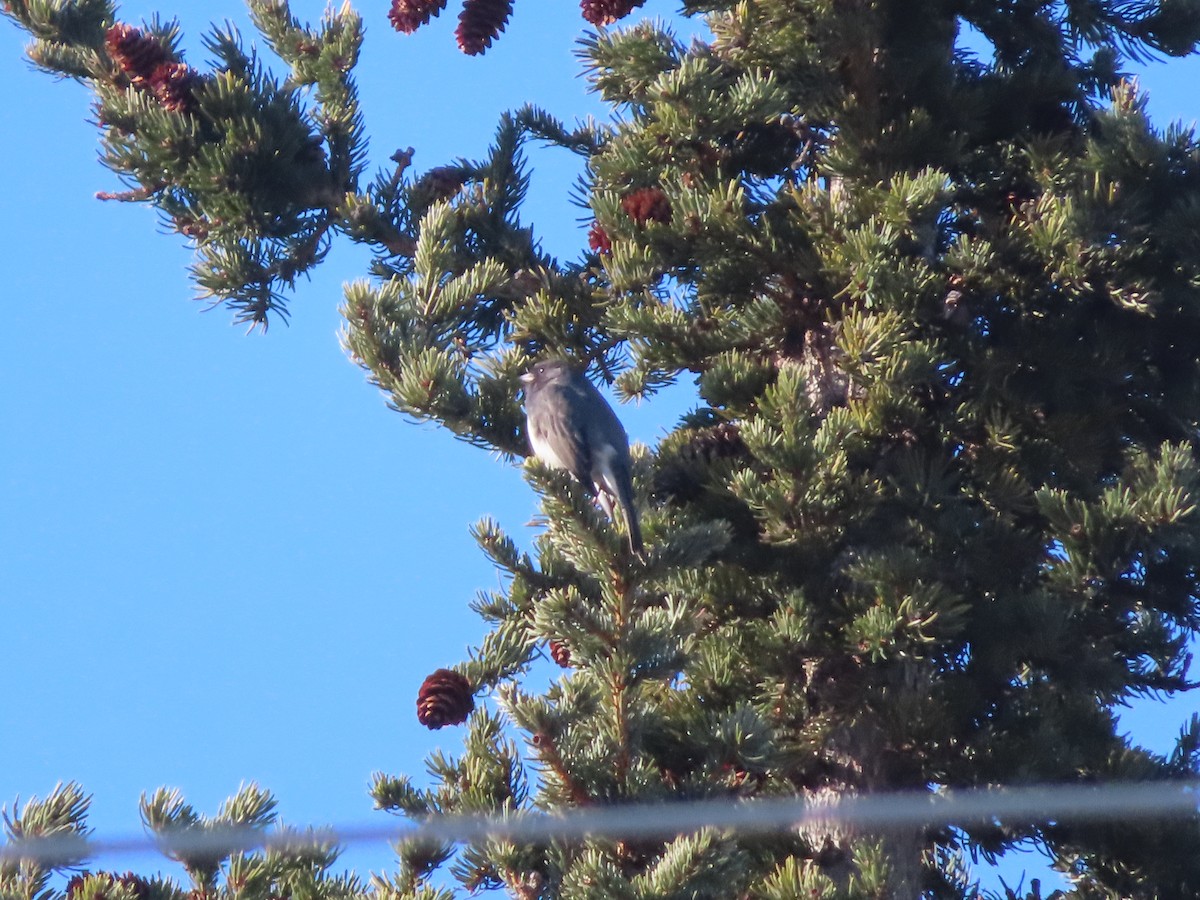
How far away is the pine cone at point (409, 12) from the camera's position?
4121 mm

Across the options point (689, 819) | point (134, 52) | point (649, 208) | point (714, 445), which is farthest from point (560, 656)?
point (134, 52)

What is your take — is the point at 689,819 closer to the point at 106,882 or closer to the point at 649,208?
the point at 106,882

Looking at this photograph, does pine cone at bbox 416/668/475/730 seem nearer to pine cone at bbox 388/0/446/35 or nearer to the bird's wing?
the bird's wing

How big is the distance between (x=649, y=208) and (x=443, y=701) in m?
1.42

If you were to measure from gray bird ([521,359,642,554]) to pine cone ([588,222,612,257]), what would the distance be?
332 millimetres

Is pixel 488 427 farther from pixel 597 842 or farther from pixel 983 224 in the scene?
pixel 983 224

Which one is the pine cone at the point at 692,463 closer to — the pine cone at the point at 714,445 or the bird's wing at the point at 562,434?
the pine cone at the point at 714,445

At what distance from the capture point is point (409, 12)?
4.12 metres

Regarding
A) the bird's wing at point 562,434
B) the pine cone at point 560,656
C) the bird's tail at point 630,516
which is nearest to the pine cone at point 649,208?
the bird's wing at point 562,434

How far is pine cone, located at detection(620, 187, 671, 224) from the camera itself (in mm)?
3658

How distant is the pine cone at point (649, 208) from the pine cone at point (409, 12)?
968 millimetres

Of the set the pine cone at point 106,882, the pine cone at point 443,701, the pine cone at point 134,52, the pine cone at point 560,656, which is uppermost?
the pine cone at point 134,52

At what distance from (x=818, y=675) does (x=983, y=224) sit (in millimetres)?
1265

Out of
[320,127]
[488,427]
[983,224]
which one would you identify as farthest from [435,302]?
[983,224]
